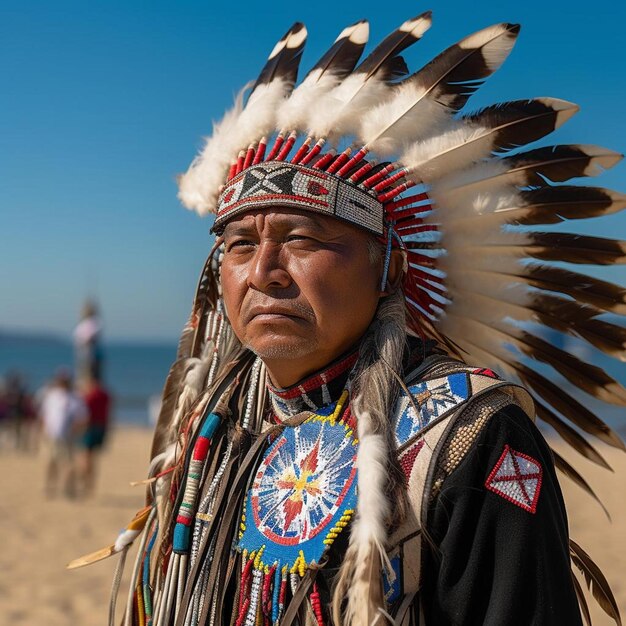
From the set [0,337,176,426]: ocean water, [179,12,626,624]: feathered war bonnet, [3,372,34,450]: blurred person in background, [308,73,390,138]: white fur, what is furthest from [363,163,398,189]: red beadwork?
[0,337,176,426]: ocean water

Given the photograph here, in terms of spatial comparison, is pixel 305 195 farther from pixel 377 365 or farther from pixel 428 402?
pixel 428 402

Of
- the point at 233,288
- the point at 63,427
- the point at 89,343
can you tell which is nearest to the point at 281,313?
the point at 233,288

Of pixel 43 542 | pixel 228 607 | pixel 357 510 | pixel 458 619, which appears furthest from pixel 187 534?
pixel 43 542

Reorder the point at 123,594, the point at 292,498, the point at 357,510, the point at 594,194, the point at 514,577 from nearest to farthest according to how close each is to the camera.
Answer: the point at 514,577 < the point at 357,510 < the point at 292,498 < the point at 594,194 < the point at 123,594

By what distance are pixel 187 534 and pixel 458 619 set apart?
0.75 m

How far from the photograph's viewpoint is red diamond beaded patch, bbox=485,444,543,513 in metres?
1.53

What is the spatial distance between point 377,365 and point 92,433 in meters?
8.36

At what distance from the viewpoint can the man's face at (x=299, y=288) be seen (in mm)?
1797

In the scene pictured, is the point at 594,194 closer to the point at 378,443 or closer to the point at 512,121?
the point at 512,121

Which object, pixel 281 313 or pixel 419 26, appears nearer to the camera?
pixel 281 313

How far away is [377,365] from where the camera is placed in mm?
1834

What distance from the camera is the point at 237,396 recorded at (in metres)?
2.15

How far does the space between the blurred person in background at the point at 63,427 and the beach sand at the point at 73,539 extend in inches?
11.0

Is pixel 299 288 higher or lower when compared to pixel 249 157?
lower
